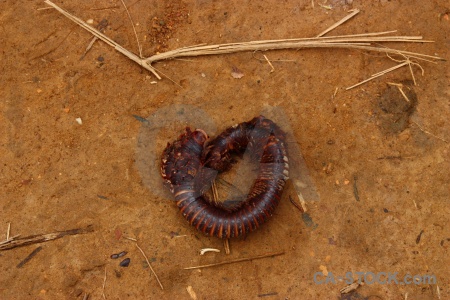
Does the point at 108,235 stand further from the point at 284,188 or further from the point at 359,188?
the point at 359,188

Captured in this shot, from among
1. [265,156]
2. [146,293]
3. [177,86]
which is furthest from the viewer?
[177,86]

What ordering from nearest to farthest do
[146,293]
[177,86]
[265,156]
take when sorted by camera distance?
1. [146,293]
2. [265,156]
3. [177,86]

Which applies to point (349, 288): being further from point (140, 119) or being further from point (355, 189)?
point (140, 119)

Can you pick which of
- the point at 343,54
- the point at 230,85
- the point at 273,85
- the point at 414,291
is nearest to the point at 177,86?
the point at 230,85

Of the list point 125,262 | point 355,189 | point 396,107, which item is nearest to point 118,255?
point 125,262

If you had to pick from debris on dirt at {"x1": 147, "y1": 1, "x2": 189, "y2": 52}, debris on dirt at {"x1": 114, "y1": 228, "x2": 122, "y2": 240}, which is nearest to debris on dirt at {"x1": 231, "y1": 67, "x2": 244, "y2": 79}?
debris on dirt at {"x1": 147, "y1": 1, "x2": 189, "y2": 52}

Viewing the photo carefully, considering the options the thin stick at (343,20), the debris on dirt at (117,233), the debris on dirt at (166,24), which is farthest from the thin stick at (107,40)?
the thin stick at (343,20)
